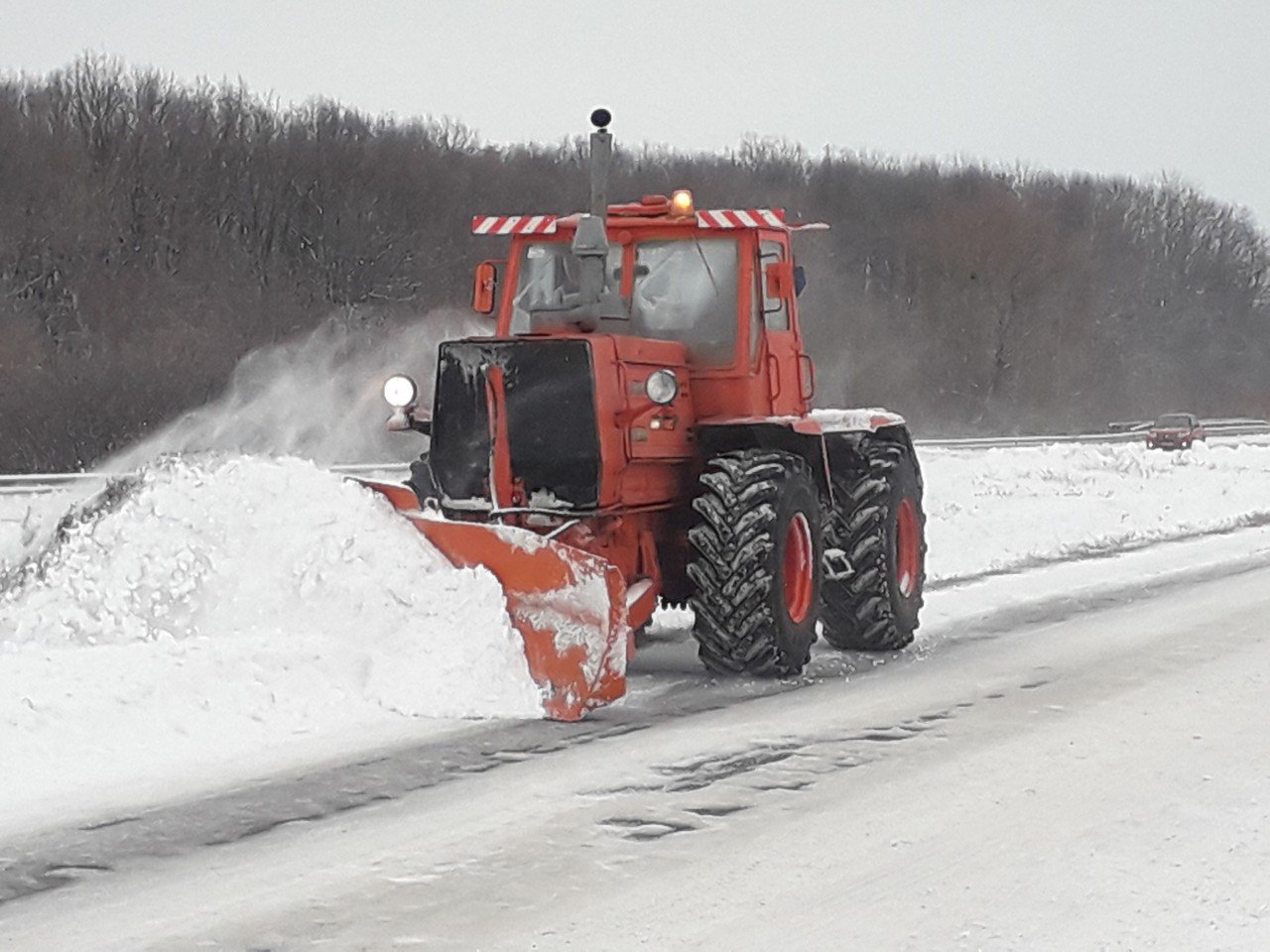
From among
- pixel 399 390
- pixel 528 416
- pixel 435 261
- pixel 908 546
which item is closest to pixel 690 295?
pixel 528 416

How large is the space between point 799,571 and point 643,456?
1.21m

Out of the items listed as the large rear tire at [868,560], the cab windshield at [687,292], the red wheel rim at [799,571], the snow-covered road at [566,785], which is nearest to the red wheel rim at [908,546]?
the large rear tire at [868,560]

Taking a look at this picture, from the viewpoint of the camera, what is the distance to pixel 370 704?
7.81m

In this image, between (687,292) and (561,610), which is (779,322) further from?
(561,610)

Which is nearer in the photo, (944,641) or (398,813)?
(398,813)

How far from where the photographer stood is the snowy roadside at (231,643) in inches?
273

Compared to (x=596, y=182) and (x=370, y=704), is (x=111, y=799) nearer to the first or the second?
(x=370, y=704)

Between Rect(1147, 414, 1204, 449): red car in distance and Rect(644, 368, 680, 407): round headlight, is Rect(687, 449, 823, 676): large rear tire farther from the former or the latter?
Rect(1147, 414, 1204, 449): red car in distance

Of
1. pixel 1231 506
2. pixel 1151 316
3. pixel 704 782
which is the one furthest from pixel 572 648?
pixel 1151 316

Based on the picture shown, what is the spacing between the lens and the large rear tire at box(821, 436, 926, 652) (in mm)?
10516

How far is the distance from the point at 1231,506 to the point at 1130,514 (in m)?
3.40

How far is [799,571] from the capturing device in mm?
9586

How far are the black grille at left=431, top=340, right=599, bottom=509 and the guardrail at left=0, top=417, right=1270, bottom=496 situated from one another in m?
2.03

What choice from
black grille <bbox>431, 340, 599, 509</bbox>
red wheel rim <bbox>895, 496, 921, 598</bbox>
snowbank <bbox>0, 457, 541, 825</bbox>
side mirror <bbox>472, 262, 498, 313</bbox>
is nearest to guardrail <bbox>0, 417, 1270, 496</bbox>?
snowbank <bbox>0, 457, 541, 825</bbox>
